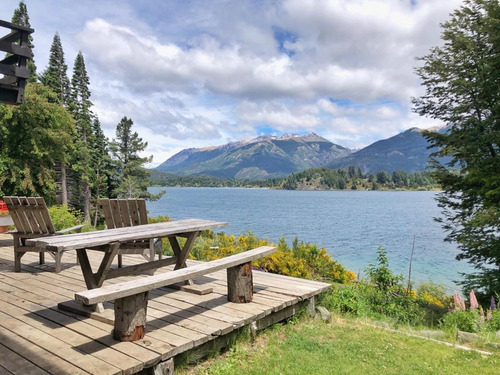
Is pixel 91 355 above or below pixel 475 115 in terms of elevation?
below

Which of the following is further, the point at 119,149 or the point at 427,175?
the point at 119,149

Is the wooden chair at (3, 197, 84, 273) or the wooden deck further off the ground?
the wooden chair at (3, 197, 84, 273)

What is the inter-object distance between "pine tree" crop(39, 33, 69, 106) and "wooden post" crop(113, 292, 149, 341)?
103 ft

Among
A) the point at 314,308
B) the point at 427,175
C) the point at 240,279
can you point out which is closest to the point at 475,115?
the point at 427,175

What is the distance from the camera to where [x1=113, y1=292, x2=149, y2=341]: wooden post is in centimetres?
298

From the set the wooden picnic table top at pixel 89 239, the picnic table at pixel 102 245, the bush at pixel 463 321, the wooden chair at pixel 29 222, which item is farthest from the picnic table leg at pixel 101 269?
the bush at pixel 463 321

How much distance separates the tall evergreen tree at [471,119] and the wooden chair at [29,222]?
372 inches

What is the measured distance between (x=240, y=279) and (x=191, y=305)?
0.63 metres

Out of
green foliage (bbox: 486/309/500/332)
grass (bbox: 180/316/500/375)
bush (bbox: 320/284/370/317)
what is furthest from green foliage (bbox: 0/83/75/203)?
green foliage (bbox: 486/309/500/332)

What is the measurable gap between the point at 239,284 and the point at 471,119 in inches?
421

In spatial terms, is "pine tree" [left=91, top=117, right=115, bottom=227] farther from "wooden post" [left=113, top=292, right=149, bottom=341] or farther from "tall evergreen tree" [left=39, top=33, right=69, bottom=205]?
"wooden post" [left=113, top=292, right=149, bottom=341]

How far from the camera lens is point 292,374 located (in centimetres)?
312

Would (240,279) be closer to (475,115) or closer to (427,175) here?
(427,175)

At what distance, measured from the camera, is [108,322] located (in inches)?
134
